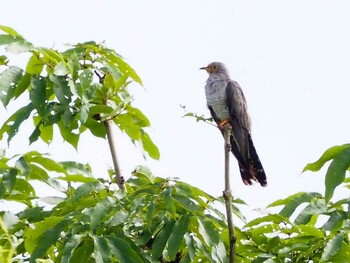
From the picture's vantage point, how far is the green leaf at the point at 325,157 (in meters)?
3.05

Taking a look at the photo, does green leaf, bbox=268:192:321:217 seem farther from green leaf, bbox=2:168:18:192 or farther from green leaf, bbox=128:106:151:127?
green leaf, bbox=2:168:18:192

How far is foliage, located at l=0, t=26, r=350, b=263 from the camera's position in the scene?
124 inches

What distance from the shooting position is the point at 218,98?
800 centimetres

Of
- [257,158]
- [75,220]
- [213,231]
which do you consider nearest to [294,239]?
[213,231]

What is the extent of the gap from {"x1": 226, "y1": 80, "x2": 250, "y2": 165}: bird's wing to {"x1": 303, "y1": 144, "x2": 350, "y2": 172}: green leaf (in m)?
4.16

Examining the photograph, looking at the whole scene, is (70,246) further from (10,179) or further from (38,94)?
(38,94)

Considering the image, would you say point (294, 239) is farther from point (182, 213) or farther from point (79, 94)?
point (79, 94)

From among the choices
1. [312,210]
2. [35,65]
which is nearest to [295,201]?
[312,210]

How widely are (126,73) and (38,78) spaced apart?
1.37 ft

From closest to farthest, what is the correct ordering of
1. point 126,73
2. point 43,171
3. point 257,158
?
point 43,171, point 126,73, point 257,158

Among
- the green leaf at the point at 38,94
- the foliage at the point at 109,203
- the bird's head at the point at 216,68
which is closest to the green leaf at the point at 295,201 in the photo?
the foliage at the point at 109,203

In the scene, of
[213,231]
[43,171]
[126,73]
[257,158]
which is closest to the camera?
[213,231]

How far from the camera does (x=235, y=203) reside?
11.6ft

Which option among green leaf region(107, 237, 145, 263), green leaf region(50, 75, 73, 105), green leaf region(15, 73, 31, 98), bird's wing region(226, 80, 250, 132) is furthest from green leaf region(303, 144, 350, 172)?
bird's wing region(226, 80, 250, 132)
